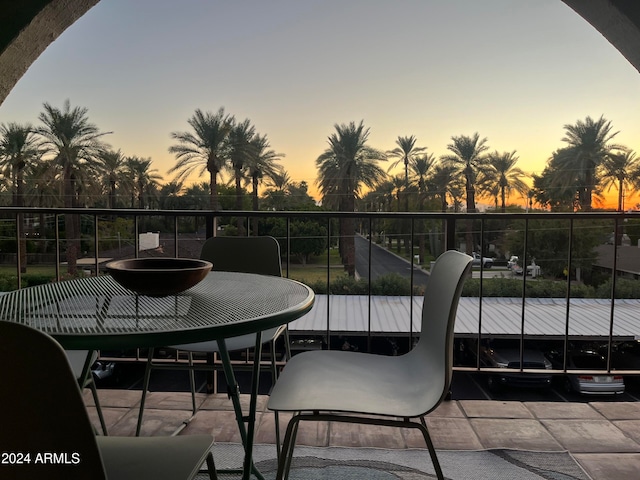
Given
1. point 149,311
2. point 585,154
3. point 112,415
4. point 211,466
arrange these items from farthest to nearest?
point 585,154 < point 112,415 < point 149,311 < point 211,466

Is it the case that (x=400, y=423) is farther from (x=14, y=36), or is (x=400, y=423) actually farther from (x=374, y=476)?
(x=14, y=36)

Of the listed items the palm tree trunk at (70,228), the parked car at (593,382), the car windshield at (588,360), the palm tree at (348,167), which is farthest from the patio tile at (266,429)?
the palm tree at (348,167)

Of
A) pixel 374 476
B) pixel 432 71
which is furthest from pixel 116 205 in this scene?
pixel 374 476

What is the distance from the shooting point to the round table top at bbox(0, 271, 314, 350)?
0.94 meters

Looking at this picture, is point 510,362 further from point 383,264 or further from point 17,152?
point 17,152

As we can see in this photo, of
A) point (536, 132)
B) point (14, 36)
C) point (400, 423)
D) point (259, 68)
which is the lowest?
point (400, 423)

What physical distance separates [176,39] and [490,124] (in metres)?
15.9

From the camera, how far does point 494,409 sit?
240 cm

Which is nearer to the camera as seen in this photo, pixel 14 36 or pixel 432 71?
pixel 14 36

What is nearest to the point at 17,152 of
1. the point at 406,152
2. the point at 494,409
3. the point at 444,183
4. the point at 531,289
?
the point at 406,152

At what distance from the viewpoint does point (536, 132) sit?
958 inches

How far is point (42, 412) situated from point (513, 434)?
203 cm

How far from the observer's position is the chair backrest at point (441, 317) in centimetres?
124

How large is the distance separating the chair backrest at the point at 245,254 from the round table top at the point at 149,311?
59 centimetres
